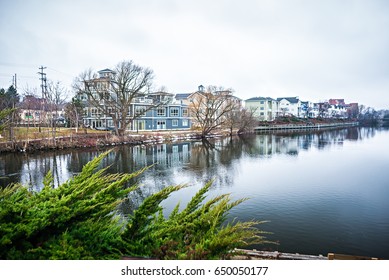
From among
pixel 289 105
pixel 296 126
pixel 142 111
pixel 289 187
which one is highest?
pixel 289 105

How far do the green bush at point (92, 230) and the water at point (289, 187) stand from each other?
1.37m

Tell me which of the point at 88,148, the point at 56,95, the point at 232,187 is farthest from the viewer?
the point at 56,95

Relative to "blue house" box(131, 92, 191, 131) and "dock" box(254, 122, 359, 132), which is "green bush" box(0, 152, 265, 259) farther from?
"dock" box(254, 122, 359, 132)

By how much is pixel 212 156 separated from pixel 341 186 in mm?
8381

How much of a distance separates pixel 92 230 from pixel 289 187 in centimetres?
814

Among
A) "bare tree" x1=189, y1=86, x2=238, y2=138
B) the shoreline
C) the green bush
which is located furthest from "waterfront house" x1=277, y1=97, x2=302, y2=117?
the green bush

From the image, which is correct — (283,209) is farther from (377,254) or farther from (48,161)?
(48,161)

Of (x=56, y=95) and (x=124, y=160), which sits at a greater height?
(x=56, y=95)

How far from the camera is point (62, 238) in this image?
208cm

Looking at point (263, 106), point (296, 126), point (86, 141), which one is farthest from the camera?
point (263, 106)

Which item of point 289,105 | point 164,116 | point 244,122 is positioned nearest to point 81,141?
point 164,116

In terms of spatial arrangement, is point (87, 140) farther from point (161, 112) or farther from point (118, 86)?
A: point (161, 112)

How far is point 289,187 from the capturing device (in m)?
9.34

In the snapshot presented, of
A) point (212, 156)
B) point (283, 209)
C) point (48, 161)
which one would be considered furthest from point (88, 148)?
point (283, 209)
